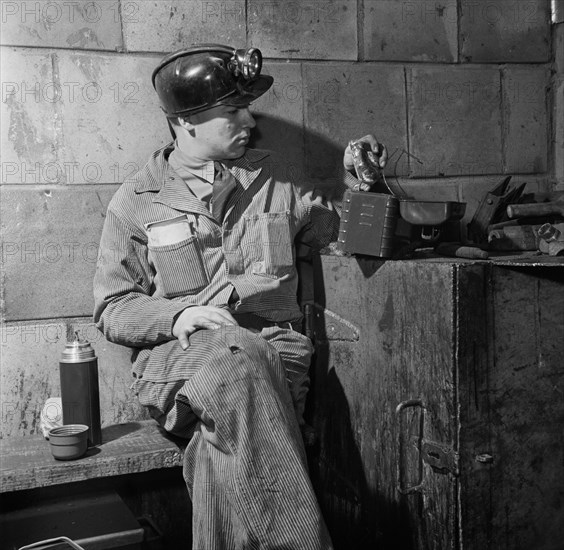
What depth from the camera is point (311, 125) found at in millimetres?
3064

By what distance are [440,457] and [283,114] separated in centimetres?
153

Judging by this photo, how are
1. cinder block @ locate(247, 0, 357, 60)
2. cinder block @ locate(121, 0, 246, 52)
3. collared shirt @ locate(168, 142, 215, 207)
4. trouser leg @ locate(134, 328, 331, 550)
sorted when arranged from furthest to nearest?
cinder block @ locate(247, 0, 357, 60) < cinder block @ locate(121, 0, 246, 52) < collared shirt @ locate(168, 142, 215, 207) < trouser leg @ locate(134, 328, 331, 550)

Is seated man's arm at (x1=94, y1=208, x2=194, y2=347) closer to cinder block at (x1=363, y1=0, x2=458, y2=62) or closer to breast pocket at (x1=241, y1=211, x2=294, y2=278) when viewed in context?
breast pocket at (x1=241, y1=211, x2=294, y2=278)

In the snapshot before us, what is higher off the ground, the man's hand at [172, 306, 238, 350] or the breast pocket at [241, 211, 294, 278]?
the breast pocket at [241, 211, 294, 278]

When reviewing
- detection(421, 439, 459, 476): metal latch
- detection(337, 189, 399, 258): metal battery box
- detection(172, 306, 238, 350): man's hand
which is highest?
detection(337, 189, 399, 258): metal battery box

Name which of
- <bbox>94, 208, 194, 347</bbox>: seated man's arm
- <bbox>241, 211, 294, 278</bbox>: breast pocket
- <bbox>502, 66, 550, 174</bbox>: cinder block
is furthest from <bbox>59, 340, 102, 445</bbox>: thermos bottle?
<bbox>502, 66, 550, 174</bbox>: cinder block

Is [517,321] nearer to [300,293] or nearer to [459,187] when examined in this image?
[300,293]

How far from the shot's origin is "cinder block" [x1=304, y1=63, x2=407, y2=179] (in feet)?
10.0

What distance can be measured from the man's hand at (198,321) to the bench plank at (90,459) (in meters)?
0.43

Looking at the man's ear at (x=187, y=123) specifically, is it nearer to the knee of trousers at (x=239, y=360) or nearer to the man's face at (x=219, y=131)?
the man's face at (x=219, y=131)

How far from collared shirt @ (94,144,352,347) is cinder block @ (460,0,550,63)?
46.8 inches

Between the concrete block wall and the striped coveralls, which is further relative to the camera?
the concrete block wall

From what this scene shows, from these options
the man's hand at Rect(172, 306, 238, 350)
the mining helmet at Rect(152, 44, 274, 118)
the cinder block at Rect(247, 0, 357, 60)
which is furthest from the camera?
the cinder block at Rect(247, 0, 357, 60)

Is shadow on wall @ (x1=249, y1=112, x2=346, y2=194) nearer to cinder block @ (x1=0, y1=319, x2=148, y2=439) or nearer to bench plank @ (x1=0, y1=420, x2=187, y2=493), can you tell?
cinder block @ (x1=0, y1=319, x2=148, y2=439)
